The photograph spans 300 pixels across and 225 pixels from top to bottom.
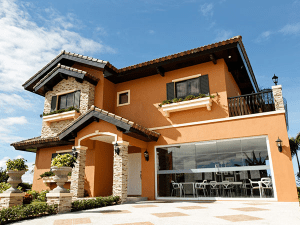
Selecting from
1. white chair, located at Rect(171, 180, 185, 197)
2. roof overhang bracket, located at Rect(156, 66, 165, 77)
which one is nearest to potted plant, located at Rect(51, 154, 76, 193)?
white chair, located at Rect(171, 180, 185, 197)

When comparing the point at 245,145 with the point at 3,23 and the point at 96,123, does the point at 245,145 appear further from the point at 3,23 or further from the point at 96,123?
the point at 3,23

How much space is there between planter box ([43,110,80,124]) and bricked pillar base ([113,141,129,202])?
4371 mm

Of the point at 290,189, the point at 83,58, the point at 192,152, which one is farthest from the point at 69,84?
the point at 290,189

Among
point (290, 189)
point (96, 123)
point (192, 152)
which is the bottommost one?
point (290, 189)

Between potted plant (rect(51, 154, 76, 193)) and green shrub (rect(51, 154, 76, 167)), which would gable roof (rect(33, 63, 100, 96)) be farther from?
potted plant (rect(51, 154, 76, 193))

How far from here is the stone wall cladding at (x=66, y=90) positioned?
45.6ft

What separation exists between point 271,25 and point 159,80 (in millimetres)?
6147

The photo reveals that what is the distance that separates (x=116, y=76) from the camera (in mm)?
14414

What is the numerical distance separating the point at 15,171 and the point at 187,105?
26.3ft

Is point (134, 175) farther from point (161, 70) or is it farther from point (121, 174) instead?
point (161, 70)

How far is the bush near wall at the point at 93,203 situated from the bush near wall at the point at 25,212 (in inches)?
31.9

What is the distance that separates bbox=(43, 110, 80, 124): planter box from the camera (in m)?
13.7

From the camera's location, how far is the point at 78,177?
11.2m

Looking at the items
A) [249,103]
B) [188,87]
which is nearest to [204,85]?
[188,87]
